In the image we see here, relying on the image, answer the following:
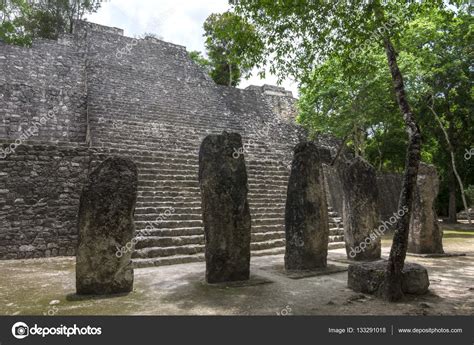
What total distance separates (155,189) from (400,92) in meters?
6.83

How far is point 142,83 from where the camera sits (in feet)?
54.5

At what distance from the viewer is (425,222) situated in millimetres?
8383

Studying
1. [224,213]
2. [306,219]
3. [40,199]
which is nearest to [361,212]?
[306,219]

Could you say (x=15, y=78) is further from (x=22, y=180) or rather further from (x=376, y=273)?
(x=376, y=273)

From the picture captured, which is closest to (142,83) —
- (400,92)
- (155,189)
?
(155,189)

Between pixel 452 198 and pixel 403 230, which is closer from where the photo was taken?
pixel 403 230

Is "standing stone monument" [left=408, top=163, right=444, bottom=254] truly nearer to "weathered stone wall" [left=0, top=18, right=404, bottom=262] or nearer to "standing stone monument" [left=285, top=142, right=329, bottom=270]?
"standing stone monument" [left=285, top=142, right=329, bottom=270]

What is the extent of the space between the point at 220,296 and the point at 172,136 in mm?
9028

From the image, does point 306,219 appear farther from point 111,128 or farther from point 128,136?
point 111,128

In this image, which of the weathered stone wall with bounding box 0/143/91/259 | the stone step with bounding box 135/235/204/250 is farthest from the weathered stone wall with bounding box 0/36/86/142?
the stone step with bounding box 135/235/204/250

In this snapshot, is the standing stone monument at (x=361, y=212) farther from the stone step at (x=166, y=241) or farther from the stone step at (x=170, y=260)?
the stone step at (x=166, y=241)

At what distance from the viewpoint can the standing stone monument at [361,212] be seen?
25.0 ft

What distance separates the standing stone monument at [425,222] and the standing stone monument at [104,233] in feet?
21.6

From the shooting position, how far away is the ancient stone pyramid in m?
8.16
